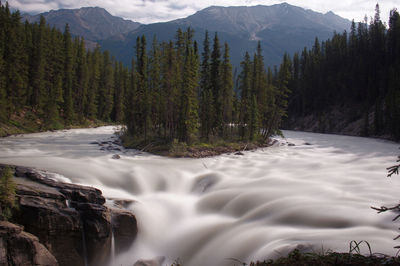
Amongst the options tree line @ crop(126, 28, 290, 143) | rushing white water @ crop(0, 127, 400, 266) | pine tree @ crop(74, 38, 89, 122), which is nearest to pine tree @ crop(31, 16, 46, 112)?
pine tree @ crop(74, 38, 89, 122)

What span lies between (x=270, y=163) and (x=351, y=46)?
7848 cm

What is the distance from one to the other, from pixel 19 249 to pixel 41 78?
47.4 meters

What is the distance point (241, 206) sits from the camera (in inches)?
470

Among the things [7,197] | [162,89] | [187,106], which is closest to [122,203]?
[7,197]

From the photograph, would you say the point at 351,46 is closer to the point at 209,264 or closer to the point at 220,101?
the point at 220,101

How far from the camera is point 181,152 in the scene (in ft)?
81.9

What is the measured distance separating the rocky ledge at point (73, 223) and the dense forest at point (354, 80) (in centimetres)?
5456

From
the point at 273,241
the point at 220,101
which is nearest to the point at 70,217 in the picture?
the point at 273,241

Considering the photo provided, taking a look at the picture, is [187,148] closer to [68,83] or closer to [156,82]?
[156,82]

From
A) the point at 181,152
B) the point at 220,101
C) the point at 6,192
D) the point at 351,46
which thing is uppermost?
the point at 351,46

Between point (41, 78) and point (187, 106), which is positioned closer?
point (187, 106)

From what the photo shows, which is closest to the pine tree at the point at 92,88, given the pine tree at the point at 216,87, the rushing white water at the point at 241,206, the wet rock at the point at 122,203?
the pine tree at the point at 216,87

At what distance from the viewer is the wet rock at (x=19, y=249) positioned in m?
6.94

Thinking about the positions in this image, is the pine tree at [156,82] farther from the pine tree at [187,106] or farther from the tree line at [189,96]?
the pine tree at [187,106]
